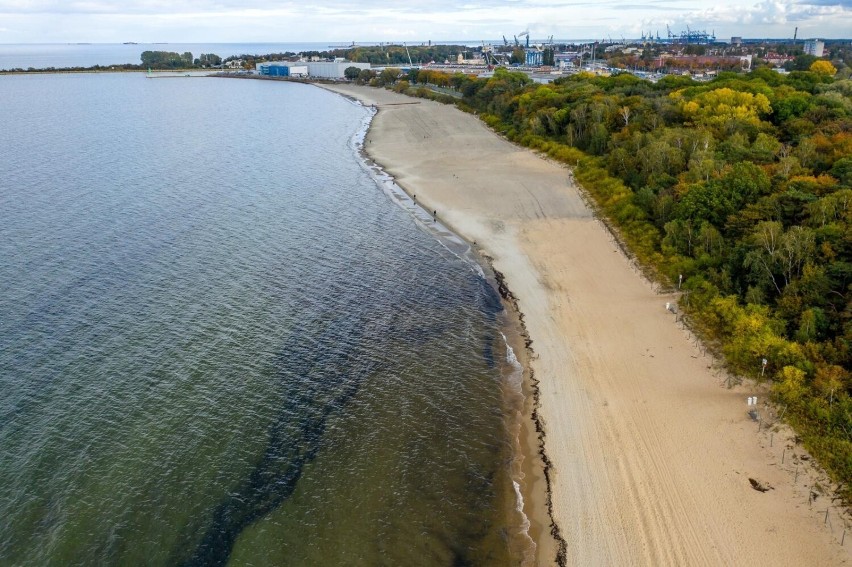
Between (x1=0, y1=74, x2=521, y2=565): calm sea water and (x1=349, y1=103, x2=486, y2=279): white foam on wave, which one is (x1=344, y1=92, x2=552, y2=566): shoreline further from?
(x1=349, y1=103, x2=486, y2=279): white foam on wave

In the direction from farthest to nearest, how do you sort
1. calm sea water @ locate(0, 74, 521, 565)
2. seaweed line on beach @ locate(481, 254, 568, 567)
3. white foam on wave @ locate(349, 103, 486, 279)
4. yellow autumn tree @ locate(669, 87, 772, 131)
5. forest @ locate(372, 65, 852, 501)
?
yellow autumn tree @ locate(669, 87, 772, 131)
white foam on wave @ locate(349, 103, 486, 279)
forest @ locate(372, 65, 852, 501)
calm sea water @ locate(0, 74, 521, 565)
seaweed line on beach @ locate(481, 254, 568, 567)

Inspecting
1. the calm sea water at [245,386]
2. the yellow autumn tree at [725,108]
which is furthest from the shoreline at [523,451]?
the yellow autumn tree at [725,108]

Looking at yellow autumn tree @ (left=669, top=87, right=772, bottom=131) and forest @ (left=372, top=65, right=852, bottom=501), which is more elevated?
yellow autumn tree @ (left=669, top=87, right=772, bottom=131)

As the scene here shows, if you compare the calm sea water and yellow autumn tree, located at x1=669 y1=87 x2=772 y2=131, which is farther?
yellow autumn tree, located at x1=669 y1=87 x2=772 y2=131

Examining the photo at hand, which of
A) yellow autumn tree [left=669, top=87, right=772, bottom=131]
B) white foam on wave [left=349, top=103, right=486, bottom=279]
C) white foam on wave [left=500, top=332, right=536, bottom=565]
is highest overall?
yellow autumn tree [left=669, top=87, right=772, bottom=131]

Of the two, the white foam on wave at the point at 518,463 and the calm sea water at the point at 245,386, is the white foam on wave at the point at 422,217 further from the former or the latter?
the white foam on wave at the point at 518,463

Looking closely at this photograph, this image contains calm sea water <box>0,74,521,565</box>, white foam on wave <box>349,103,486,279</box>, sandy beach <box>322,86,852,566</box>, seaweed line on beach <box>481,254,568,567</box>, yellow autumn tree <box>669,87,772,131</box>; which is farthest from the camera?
yellow autumn tree <box>669,87,772,131</box>

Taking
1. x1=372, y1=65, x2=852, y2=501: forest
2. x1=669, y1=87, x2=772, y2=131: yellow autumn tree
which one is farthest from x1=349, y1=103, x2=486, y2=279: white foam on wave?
x1=669, y1=87, x2=772, y2=131: yellow autumn tree
